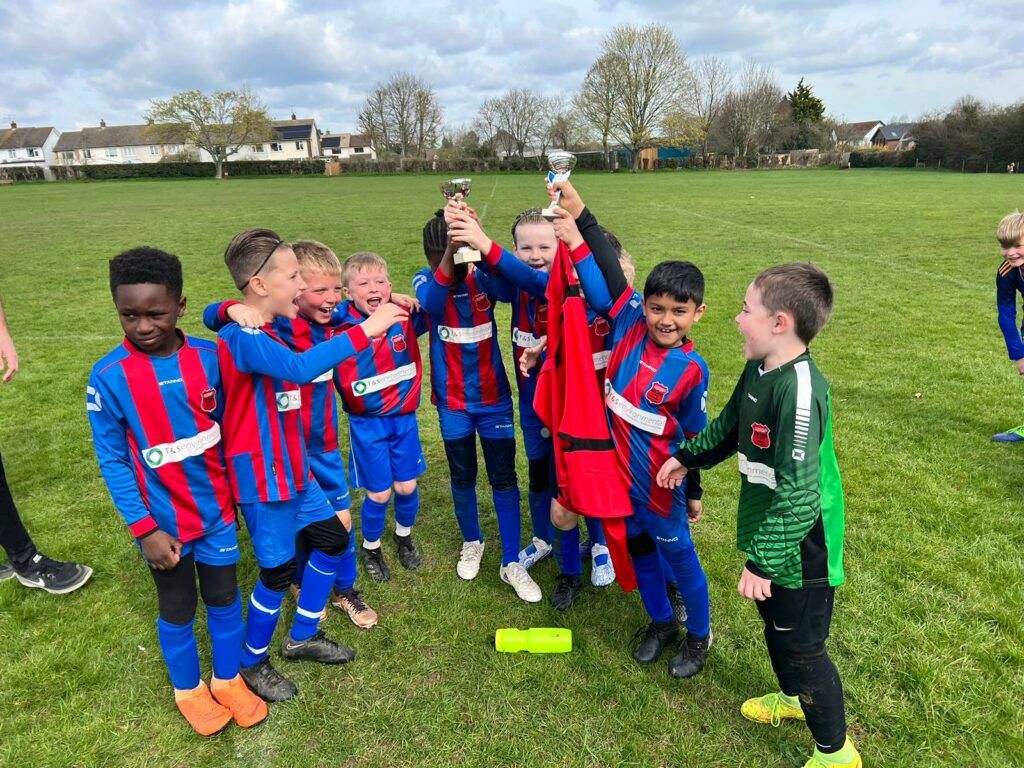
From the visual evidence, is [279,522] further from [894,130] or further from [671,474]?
[894,130]

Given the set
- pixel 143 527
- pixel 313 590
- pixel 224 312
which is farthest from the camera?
pixel 313 590

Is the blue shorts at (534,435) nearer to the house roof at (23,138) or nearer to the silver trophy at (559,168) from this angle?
the silver trophy at (559,168)

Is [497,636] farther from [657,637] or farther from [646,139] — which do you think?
[646,139]

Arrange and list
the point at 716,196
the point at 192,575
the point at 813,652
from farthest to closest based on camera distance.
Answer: the point at 716,196
the point at 192,575
the point at 813,652

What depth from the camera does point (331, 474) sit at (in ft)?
10.8

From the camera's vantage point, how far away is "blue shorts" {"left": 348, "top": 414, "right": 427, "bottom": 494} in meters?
3.52

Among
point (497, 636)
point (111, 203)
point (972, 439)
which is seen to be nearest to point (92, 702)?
point (497, 636)

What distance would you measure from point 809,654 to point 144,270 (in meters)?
2.85

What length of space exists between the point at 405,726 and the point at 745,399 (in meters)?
2.06

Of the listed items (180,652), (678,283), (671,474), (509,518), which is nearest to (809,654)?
(671,474)

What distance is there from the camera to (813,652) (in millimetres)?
2252

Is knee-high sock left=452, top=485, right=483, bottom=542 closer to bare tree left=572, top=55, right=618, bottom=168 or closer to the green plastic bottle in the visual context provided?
the green plastic bottle

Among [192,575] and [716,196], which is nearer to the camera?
[192,575]

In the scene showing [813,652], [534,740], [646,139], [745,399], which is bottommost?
[534,740]
